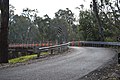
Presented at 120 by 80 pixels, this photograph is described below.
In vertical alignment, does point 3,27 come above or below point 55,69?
above

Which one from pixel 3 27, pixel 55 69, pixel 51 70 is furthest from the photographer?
pixel 3 27

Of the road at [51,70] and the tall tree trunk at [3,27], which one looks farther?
the tall tree trunk at [3,27]

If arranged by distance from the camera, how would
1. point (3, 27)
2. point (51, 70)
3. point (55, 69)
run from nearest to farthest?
1. point (51, 70)
2. point (55, 69)
3. point (3, 27)

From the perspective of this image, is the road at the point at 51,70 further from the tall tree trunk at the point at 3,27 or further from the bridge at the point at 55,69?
the tall tree trunk at the point at 3,27

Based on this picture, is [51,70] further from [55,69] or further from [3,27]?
[3,27]

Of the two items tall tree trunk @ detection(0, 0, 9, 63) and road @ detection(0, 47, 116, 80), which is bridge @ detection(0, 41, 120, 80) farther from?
tall tree trunk @ detection(0, 0, 9, 63)

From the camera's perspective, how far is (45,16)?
4306 inches

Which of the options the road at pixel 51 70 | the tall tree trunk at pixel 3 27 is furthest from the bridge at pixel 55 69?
the tall tree trunk at pixel 3 27

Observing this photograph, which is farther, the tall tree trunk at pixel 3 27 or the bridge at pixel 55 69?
the tall tree trunk at pixel 3 27

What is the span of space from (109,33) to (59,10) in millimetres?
67208

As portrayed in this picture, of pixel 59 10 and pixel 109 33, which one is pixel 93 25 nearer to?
pixel 109 33

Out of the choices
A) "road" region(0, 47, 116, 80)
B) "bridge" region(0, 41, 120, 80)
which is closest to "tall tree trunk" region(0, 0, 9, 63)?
"bridge" region(0, 41, 120, 80)

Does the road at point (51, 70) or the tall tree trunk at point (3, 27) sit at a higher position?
the tall tree trunk at point (3, 27)

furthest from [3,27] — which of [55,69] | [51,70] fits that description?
[51,70]
